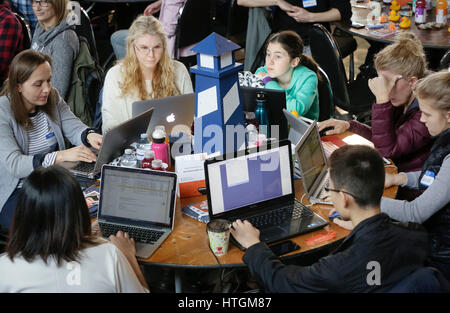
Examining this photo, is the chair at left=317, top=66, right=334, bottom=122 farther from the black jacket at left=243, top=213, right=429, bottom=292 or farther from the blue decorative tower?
the black jacket at left=243, top=213, right=429, bottom=292

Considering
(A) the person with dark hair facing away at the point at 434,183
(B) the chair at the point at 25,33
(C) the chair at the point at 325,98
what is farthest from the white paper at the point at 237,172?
(B) the chair at the point at 25,33

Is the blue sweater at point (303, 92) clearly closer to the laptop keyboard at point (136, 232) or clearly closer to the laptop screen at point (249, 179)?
the laptop screen at point (249, 179)

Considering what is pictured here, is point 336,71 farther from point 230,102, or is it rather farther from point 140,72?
point 230,102

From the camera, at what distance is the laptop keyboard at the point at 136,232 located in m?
2.22

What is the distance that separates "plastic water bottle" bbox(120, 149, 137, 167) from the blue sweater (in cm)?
108

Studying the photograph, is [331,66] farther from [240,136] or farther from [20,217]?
[20,217]

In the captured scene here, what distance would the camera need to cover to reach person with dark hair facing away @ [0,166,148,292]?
5.80 feet

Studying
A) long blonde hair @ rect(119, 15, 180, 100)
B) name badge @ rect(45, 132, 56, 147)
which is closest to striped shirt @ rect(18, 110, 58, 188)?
name badge @ rect(45, 132, 56, 147)

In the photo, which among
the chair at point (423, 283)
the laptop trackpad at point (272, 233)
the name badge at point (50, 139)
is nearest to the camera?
the chair at point (423, 283)

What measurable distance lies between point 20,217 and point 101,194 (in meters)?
0.53

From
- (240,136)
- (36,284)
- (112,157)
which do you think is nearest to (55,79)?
(112,157)

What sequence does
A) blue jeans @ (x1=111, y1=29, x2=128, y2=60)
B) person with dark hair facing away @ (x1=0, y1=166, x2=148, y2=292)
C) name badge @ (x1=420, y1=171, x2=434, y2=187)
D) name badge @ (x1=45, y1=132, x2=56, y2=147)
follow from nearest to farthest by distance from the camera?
person with dark hair facing away @ (x1=0, y1=166, x2=148, y2=292) → name badge @ (x1=420, y1=171, x2=434, y2=187) → name badge @ (x1=45, y1=132, x2=56, y2=147) → blue jeans @ (x1=111, y1=29, x2=128, y2=60)

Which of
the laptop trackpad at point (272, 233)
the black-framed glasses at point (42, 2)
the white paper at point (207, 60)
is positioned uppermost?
the white paper at point (207, 60)

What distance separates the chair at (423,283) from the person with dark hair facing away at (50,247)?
916 millimetres
